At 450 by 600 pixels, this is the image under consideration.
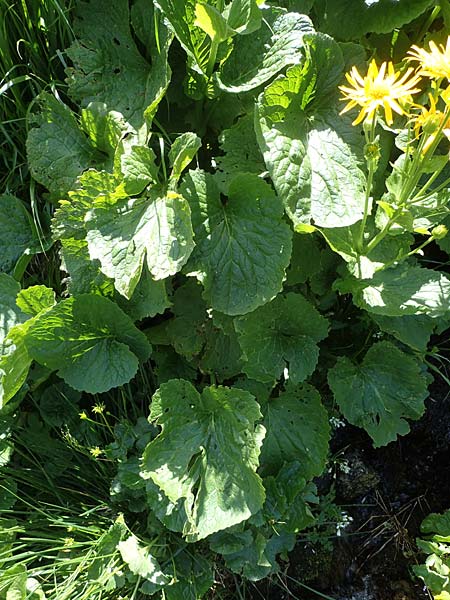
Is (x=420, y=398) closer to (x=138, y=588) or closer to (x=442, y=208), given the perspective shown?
(x=442, y=208)

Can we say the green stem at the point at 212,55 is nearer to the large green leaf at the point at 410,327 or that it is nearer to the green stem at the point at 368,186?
the green stem at the point at 368,186

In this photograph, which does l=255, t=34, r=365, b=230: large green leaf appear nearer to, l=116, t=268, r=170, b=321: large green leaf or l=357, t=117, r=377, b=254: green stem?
l=357, t=117, r=377, b=254: green stem

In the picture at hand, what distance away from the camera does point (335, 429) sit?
200 centimetres

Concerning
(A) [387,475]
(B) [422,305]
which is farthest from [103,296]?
(A) [387,475]

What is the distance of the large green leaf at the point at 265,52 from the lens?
1506mm

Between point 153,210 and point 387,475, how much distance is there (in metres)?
1.21

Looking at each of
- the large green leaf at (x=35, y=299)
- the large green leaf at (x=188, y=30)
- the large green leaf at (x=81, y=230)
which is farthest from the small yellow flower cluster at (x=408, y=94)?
the large green leaf at (x=35, y=299)

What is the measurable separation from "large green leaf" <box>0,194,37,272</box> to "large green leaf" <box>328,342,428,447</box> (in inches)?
35.9

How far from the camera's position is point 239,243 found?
1.49 m

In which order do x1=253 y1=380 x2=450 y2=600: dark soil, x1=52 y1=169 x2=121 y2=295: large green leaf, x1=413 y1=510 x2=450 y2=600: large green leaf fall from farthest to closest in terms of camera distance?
x1=253 y1=380 x2=450 y2=600: dark soil < x1=413 y1=510 x2=450 y2=600: large green leaf < x1=52 y1=169 x2=121 y2=295: large green leaf

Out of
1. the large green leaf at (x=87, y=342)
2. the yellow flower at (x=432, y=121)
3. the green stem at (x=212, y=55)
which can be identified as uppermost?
the green stem at (x=212, y=55)

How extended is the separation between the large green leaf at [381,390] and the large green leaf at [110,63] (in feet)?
2.87

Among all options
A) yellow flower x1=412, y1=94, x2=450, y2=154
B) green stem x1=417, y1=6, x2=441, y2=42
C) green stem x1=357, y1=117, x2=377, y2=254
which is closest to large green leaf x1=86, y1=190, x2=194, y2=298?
green stem x1=357, y1=117, x2=377, y2=254

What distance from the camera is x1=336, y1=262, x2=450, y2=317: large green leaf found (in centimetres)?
145
